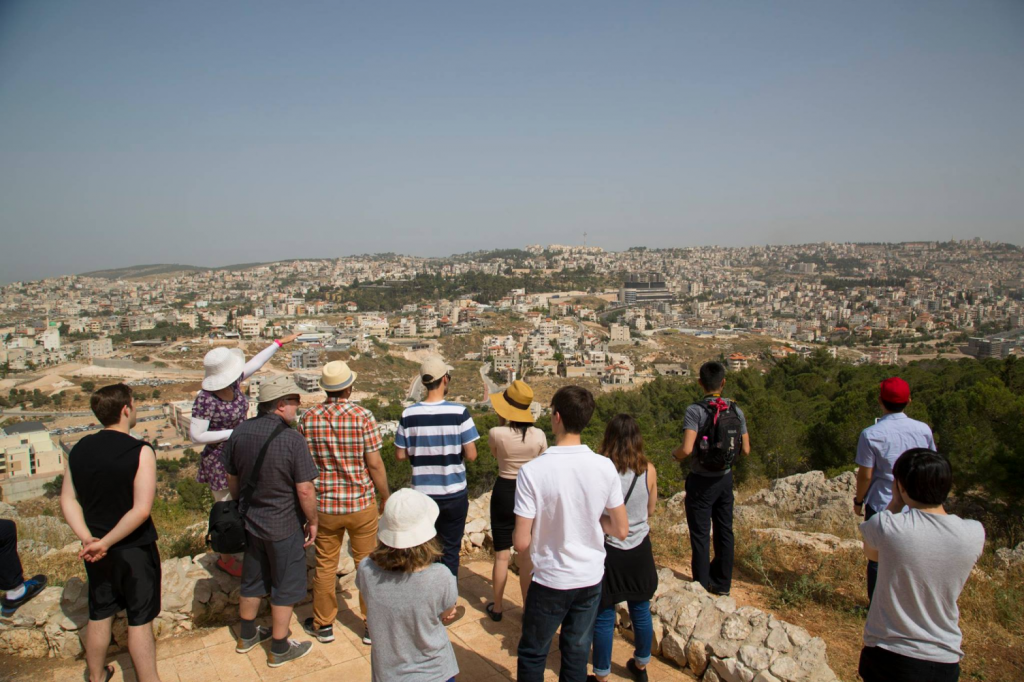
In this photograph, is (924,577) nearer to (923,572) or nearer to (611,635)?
(923,572)

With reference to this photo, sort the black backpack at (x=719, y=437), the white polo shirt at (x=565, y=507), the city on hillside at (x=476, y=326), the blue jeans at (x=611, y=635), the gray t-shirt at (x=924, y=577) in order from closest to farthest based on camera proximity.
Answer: the gray t-shirt at (x=924, y=577) < the white polo shirt at (x=565, y=507) < the blue jeans at (x=611, y=635) < the black backpack at (x=719, y=437) < the city on hillside at (x=476, y=326)

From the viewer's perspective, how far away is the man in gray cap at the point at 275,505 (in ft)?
8.73

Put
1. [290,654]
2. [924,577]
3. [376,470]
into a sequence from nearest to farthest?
[924,577] < [290,654] < [376,470]

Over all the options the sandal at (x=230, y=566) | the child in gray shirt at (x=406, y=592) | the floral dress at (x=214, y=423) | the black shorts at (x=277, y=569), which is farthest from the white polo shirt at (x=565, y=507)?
the sandal at (x=230, y=566)

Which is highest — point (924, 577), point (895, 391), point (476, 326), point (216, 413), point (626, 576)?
point (895, 391)

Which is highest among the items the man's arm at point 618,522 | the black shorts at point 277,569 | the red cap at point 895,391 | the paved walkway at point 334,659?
the red cap at point 895,391

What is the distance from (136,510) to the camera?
2340mm

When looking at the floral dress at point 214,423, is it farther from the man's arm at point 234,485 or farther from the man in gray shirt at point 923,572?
the man in gray shirt at point 923,572

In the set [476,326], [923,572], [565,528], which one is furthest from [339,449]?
[476,326]

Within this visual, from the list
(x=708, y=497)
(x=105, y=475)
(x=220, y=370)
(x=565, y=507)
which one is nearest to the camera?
(x=565, y=507)

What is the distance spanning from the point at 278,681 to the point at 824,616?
3.00 metres

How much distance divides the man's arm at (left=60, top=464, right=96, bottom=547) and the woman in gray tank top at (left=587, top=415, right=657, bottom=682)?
2155 mm

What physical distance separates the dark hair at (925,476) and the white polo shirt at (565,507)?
950 mm

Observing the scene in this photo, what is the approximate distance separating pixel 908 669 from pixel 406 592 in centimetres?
164
